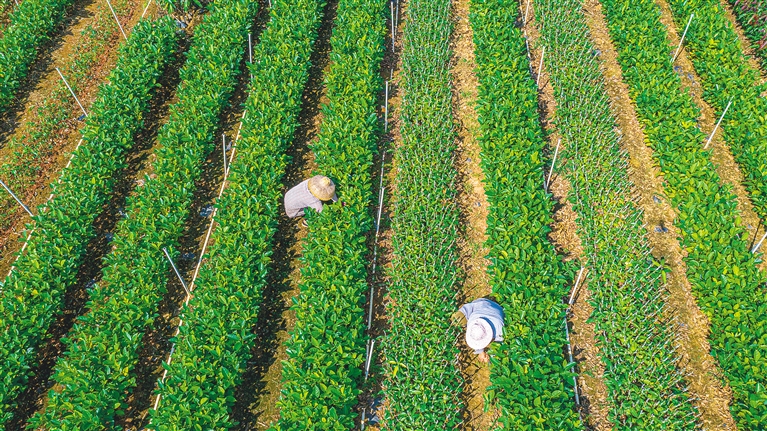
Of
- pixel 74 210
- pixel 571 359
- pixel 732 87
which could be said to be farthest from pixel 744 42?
pixel 74 210

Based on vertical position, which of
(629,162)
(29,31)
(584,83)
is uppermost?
(29,31)

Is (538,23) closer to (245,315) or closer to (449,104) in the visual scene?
(449,104)

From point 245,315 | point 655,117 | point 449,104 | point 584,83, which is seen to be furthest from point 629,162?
point 245,315

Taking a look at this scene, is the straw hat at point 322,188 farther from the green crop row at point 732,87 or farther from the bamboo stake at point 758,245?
the green crop row at point 732,87

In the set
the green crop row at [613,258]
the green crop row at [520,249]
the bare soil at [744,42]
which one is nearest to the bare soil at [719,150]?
the bare soil at [744,42]

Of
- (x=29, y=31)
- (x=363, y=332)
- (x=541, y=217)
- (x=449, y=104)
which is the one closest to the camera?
(x=363, y=332)

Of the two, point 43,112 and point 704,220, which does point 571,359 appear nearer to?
point 704,220

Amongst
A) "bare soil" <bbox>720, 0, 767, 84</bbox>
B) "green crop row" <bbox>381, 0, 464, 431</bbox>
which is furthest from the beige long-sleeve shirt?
"bare soil" <bbox>720, 0, 767, 84</bbox>
